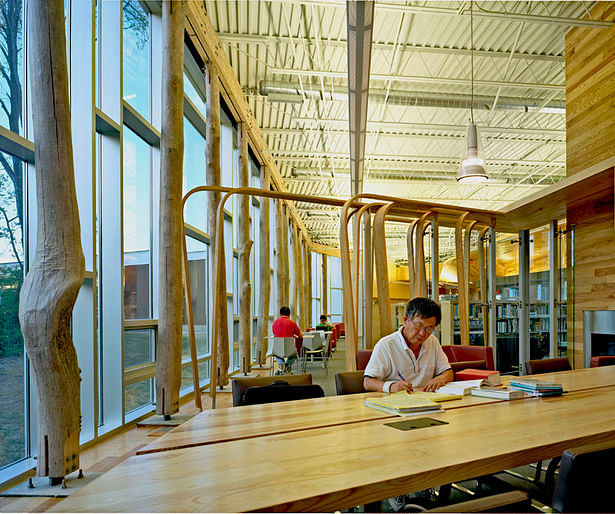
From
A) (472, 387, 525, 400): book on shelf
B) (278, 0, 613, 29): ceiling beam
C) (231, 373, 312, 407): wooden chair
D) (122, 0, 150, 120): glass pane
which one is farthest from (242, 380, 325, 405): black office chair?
(278, 0, 613, 29): ceiling beam

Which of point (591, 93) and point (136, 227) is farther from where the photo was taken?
point (591, 93)

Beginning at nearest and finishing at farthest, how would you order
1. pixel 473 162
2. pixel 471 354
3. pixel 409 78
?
pixel 471 354 < pixel 473 162 < pixel 409 78

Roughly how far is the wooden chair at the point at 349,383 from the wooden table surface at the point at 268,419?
45cm

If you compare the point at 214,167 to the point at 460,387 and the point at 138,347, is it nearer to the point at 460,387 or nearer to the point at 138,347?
the point at 138,347

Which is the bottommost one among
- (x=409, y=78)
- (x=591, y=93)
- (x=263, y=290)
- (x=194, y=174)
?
(x=263, y=290)

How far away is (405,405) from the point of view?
91.6 inches

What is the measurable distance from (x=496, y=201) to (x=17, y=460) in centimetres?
1841

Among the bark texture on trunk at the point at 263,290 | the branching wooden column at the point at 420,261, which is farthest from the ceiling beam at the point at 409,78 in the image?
the branching wooden column at the point at 420,261

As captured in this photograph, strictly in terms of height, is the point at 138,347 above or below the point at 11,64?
below

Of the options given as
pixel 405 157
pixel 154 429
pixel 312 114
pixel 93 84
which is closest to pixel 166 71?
pixel 93 84

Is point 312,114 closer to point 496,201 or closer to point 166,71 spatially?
point 166,71

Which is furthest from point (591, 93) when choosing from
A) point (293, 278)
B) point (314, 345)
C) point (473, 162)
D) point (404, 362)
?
point (293, 278)

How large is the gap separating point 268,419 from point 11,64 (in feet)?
11.4

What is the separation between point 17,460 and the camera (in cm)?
360
